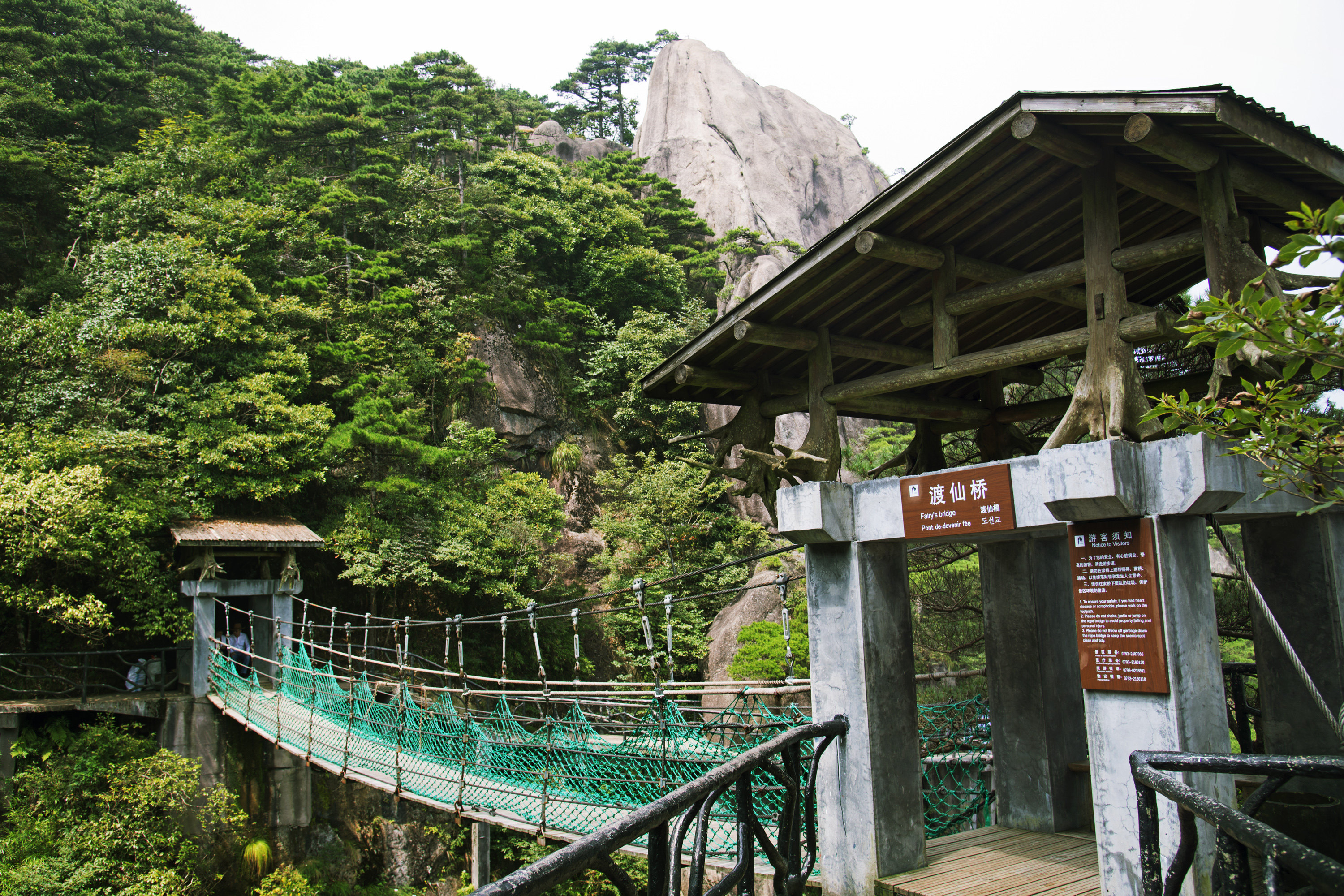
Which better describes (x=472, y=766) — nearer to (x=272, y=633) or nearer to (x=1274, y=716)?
(x=1274, y=716)

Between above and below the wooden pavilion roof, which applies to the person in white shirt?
below

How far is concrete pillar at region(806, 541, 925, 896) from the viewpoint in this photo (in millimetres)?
3172

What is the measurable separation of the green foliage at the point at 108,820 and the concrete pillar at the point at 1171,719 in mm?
8001

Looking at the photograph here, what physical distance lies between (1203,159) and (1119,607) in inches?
60.1

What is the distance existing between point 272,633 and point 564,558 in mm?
3984

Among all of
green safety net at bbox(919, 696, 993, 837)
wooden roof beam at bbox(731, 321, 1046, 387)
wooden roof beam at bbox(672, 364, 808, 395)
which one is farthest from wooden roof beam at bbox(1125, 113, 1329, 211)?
green safety net at bbox(919, 696, 993, 837)

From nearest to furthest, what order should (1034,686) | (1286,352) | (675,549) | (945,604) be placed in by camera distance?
1. (1286,352)
2. (1034,686)
3. (945,604)
4. (675,549)

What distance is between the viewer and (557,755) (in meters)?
5.57

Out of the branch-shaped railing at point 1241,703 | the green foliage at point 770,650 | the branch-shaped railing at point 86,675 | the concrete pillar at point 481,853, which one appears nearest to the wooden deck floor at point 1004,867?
the branch-shaped railing at point 1241,703

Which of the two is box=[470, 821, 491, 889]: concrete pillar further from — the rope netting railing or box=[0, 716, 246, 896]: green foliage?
box=[0, 716, 246, 896]: green foliage

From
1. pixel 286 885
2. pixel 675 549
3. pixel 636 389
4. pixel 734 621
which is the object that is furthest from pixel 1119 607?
pixel 636 389

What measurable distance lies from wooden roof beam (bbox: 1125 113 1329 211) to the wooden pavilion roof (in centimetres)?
3

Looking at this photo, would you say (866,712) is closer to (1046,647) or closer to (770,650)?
(1046,647)

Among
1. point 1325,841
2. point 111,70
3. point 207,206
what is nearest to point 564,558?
point 207,206
